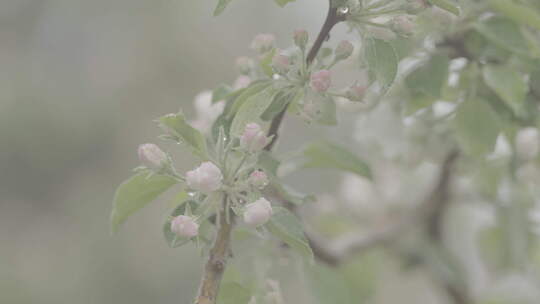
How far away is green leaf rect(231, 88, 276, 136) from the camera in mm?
500

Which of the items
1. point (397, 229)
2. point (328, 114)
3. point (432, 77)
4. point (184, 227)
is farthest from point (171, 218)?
point (397, 229)

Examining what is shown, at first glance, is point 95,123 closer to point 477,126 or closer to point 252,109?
point 477,126

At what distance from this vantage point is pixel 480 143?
68 cm

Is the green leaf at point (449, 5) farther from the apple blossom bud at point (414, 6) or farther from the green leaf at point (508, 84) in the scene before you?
the green leaf at point (508, 84)

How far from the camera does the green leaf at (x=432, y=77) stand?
655mm

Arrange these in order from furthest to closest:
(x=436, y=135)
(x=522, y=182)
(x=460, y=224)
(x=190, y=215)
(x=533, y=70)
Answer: (x=460, y=224), (x=522, y=182), (x=436, y=135), (x=533, y=70), (x=190, y=215)

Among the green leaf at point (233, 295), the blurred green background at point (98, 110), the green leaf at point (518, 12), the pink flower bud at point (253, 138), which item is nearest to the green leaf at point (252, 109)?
the pink flower bud at point (253, 138)

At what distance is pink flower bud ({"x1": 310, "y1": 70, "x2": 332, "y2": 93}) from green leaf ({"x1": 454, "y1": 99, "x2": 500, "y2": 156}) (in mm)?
235

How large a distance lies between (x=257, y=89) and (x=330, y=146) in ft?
0.45

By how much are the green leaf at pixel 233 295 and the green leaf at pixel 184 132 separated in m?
0.10

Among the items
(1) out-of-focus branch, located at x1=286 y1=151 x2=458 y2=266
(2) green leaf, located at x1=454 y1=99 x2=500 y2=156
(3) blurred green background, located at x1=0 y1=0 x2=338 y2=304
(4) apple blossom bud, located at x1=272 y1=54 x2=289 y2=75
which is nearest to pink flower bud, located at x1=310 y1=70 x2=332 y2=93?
(4) apple blossom bud, located at x1=272 y1=54 x2=289 y2=75

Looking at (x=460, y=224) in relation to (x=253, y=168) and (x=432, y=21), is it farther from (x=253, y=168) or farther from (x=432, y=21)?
(x=253, y=168)

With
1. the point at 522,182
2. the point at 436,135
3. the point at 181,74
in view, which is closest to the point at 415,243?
the point at 522,182

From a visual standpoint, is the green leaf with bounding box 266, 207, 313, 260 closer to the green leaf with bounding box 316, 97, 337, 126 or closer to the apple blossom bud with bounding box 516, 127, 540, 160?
the green leaf with bounding box 316, 97, 337, 126
